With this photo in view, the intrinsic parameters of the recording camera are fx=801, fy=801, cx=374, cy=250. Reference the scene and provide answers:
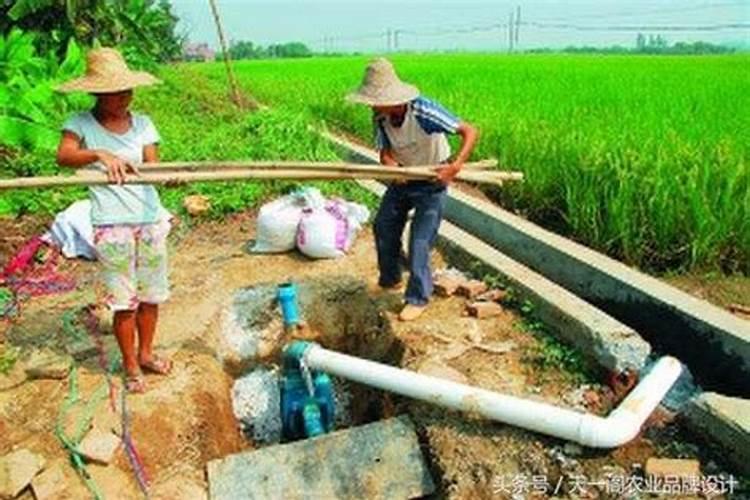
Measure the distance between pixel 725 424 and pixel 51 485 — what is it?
8.01ft

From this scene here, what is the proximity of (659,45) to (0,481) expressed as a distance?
259 feet

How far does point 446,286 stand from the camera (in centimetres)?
426

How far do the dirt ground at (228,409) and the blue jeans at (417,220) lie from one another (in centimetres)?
17

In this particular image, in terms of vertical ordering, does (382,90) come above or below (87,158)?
above

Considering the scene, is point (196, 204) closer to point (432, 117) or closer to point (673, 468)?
point (432, 117)

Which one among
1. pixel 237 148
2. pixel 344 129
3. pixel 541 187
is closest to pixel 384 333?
pixel 541 187

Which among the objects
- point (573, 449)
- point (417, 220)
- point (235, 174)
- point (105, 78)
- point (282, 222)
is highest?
point (105, 78)

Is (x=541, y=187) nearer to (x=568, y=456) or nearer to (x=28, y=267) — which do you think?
(x=568, y=456)

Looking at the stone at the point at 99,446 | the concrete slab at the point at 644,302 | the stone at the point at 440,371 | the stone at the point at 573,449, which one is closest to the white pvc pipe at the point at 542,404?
the stone at the point at 573,449

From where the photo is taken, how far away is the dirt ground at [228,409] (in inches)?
115

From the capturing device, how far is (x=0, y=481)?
2971 millimetres

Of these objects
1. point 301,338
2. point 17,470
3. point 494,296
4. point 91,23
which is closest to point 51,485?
point 17,470

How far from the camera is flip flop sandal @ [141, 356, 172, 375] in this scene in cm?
362

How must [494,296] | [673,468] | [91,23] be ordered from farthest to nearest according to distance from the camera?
[91,23] < [494,296] < [673,468]
